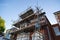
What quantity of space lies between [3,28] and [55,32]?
16135 mm

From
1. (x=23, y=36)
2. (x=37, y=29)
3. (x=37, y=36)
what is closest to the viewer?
(x=37, y=36)

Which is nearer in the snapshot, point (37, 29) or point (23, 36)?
point (37, 29)

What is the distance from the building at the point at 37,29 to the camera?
1380 centimetres

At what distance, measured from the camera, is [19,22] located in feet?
65.6

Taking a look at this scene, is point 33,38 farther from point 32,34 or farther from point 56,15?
point 56,15

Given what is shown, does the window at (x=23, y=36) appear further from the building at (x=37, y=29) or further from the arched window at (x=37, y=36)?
the arched window at (x=37, y=36)

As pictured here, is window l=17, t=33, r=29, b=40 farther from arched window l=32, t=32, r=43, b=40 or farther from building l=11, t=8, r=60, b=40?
arched window l=32, t=32, r=43, b=40

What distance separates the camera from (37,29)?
14625 mm

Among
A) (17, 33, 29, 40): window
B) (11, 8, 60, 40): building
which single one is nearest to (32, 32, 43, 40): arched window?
(11, 8, 60, 40): building

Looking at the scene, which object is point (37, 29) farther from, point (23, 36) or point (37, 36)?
point (23, 36)

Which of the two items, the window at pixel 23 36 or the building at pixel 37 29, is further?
the window at pixel 23 36

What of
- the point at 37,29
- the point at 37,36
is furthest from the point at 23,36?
the point at 37,29

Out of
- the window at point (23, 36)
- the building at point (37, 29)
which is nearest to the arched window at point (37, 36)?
the building at point (37, 29)

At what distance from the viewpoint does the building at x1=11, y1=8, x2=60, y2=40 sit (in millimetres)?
13797
